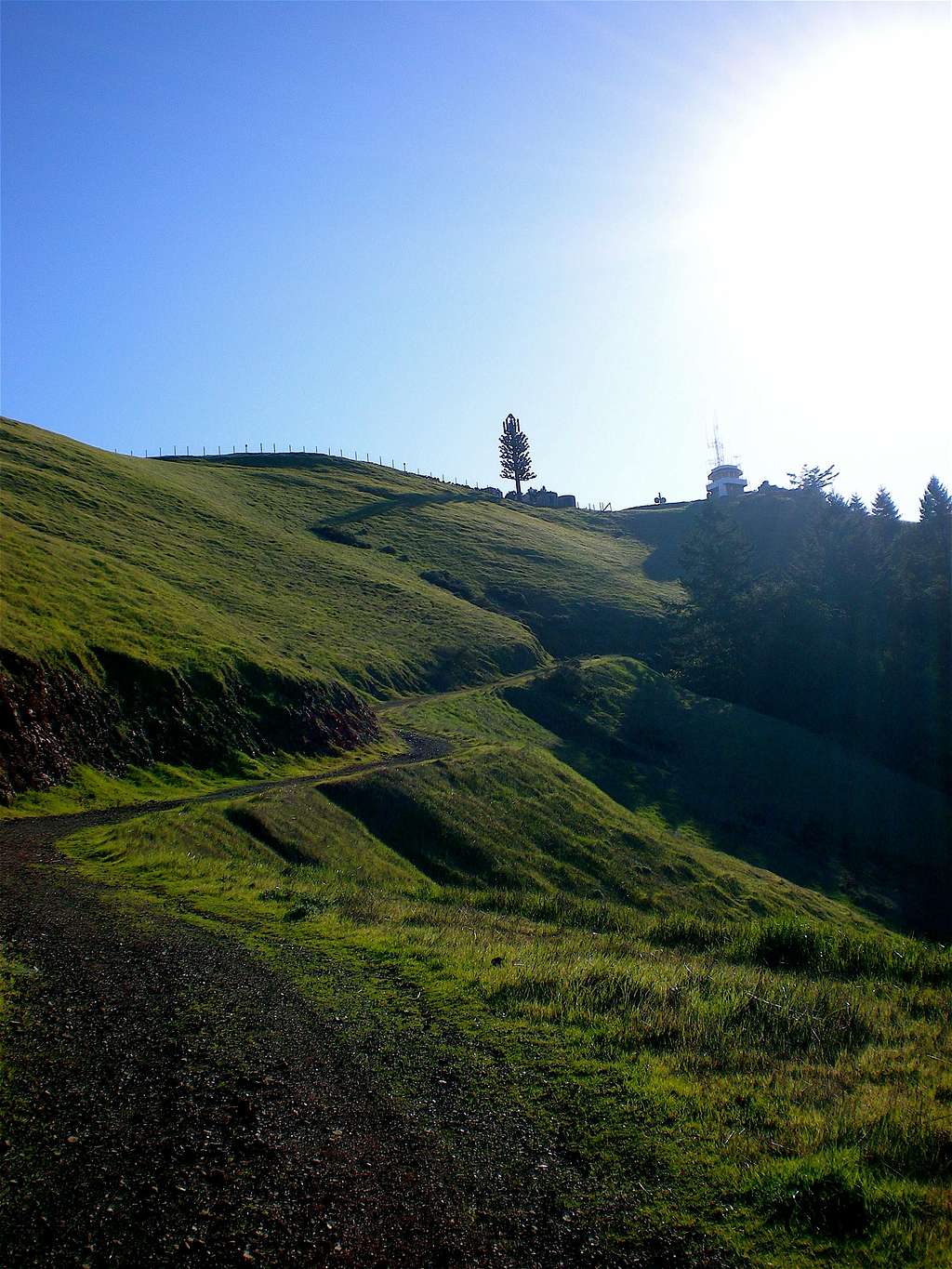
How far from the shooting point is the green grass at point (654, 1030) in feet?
19.3

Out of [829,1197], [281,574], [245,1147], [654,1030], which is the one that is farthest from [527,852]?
[281,574]

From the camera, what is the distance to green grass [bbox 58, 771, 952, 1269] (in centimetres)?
589

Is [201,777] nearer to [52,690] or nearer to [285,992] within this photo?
[52,690]

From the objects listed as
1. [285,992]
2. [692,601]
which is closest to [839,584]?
[692,601]

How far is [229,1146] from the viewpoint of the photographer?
6.38 metres

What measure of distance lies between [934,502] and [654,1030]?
91.7 metres

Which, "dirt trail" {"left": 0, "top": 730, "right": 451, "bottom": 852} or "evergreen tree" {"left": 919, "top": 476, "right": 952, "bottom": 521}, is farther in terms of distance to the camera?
"evergreen tree" {"left": 919, "top": 476, "right": 952, "bottom": 521}

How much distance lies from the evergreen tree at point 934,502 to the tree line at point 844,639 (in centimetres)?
225

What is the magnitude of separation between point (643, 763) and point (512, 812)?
23197 mm

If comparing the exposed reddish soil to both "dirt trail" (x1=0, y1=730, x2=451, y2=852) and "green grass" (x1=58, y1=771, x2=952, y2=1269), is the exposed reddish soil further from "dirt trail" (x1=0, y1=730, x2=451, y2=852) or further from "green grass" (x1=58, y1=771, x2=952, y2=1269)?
"green grass" (x1=58, y1=771, x2=952, y2=1269)

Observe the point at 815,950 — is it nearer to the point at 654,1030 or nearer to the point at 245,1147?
the point at 654,1030

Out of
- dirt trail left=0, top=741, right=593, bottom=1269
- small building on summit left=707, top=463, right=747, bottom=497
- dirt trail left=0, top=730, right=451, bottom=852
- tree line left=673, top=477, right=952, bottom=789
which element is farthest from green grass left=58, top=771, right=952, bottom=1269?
small building on summit left=707, top=463, right=747, bottom=497

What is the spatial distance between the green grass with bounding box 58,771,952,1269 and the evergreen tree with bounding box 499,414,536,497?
5994 inches

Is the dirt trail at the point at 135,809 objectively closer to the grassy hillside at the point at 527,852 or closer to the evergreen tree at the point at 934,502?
the grassy hillside at the point at 527,852
